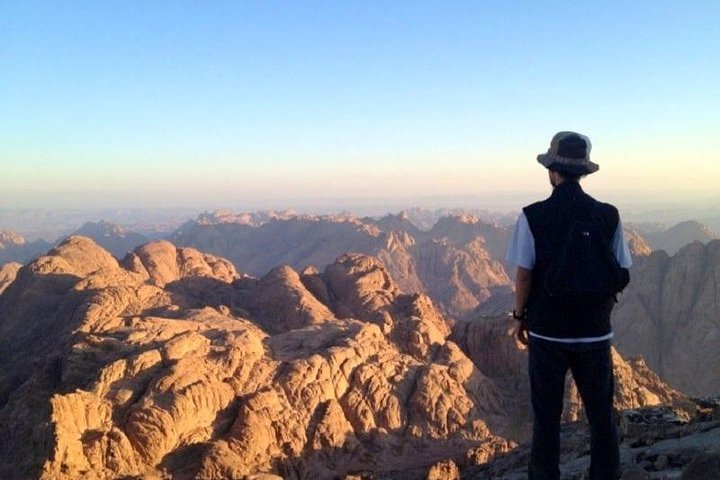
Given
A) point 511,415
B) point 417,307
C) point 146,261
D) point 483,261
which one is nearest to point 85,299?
point 146,261

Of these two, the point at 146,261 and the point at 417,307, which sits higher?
the point at 146,261

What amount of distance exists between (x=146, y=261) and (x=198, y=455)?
934 inches

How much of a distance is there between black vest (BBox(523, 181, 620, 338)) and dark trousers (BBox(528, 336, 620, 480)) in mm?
123

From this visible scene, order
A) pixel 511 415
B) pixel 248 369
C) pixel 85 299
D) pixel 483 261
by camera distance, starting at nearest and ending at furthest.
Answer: pixel 248 369
pixel 511 415
pixel 85 299
pixel 483 261

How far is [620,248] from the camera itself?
4031mm

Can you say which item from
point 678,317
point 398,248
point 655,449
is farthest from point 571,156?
point 398,248

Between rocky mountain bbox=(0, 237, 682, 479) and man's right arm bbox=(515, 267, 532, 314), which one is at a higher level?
man's right arm bbox=(515, 267, 532, 314)

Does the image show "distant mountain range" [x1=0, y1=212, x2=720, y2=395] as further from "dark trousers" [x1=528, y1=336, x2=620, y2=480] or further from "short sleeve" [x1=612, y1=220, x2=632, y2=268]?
"short sleeve" [x1=612, y1=220, x2=632, y2=268]

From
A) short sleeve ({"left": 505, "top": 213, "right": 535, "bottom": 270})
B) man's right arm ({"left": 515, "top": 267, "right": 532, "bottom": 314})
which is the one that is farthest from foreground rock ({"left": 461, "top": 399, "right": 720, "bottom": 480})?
short sleeve ({"left": 505, "top": 213, "right": 535, "bottom": 270})

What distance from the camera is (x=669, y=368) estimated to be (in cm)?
4150

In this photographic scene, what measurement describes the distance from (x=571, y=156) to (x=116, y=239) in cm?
14828

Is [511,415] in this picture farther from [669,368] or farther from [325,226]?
[325,226]

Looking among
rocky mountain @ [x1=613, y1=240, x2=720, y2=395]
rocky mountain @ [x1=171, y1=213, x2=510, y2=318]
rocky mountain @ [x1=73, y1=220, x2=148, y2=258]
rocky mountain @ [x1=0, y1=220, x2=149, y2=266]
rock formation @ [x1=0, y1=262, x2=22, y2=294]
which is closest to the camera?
rocky mountain @ [x1=613, y1=240, x2=720, y2=395]

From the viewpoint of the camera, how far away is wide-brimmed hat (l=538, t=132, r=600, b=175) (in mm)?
4027
